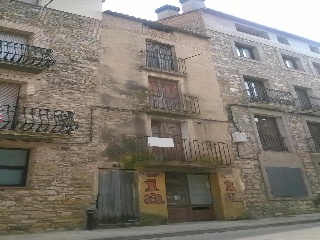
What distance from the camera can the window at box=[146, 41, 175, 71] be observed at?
13.1 meters

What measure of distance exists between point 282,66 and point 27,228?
51.4 feet

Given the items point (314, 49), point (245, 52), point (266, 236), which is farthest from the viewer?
point (314, 49)

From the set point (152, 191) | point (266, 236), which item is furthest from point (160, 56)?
point (266, 236)

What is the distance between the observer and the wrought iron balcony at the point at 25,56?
30.6ft

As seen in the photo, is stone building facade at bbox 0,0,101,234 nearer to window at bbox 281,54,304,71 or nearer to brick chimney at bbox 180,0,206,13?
brick chimney at bbox 180,0,206,13

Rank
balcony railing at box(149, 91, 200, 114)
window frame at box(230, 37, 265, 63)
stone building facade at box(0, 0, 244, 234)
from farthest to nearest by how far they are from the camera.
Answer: window frame at box(230, 37, 265, 63), balcony railing at box(149, 91, 200, 114), stone building facade at box(0, 0, 244, 234)

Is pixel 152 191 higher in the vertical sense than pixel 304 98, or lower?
lower

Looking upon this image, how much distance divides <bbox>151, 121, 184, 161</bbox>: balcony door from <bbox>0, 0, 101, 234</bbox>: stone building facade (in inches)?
102

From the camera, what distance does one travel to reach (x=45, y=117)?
30.5ft

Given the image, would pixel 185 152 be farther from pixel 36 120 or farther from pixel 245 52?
pixel 245 52

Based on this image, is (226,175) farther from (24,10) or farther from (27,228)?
(24,10)

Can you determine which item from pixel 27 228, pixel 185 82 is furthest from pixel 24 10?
pixel 27 228

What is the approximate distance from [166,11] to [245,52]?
19.8ft

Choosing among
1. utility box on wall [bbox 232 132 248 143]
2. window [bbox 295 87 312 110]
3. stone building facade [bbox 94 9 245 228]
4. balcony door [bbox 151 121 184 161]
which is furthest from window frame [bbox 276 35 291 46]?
balcony door [bbox 151 121 184 161]
